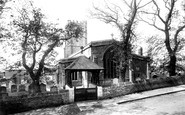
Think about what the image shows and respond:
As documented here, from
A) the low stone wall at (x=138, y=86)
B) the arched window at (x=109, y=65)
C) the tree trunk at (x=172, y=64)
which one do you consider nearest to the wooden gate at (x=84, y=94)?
the low stone wall at (x=138, y=86)

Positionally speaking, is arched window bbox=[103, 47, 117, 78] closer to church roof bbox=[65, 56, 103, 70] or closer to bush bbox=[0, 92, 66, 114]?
church roof bbox=[65, 56, 103, 70]

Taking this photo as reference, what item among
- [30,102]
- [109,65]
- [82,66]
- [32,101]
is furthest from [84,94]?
[109,65]

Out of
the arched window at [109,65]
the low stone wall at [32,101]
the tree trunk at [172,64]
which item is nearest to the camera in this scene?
the low stone wall at [32,101]

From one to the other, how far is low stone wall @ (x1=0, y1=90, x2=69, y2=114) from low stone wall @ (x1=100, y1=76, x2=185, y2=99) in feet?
12.8

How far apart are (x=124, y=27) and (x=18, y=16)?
11.8 m

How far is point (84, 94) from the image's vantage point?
1319 centimetres

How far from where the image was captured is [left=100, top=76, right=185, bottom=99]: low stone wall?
45.7 feet

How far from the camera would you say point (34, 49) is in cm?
1484

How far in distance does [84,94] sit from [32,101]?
444cm

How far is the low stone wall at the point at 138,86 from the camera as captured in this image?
13.9m

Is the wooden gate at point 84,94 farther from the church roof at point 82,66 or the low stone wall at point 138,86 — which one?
the church roof at point 82,66

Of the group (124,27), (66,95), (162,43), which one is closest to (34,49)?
(66,95)

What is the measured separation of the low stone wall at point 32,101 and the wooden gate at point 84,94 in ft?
3.02

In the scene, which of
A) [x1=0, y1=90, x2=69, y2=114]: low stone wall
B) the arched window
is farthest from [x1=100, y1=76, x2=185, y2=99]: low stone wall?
the arched window
